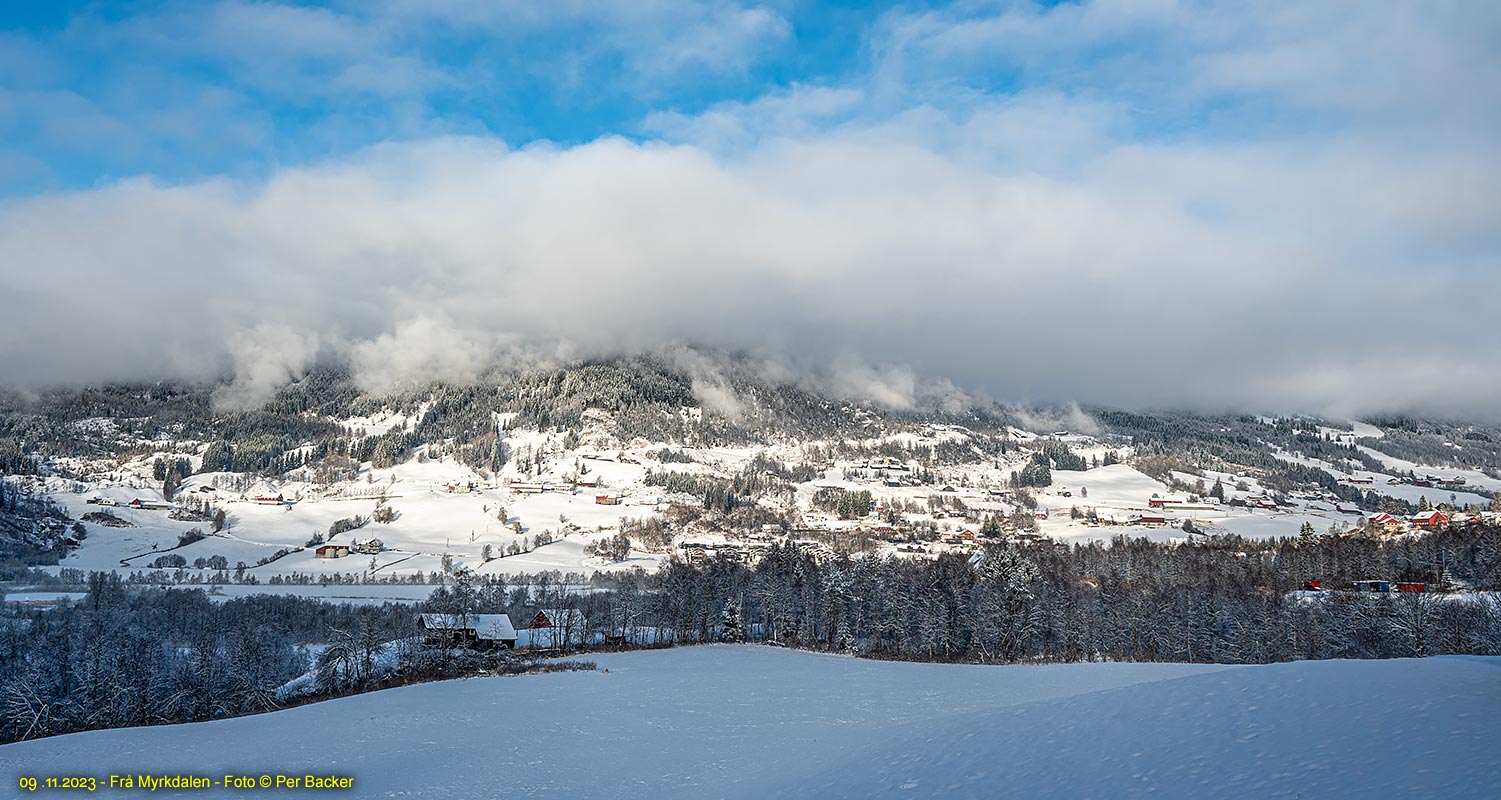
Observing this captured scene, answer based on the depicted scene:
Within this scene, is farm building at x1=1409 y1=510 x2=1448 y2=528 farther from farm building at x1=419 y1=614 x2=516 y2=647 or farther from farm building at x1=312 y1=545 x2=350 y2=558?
farm building at x1=312 y1=545 x2=350 y2=558

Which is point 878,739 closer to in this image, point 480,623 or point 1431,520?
point 480,623

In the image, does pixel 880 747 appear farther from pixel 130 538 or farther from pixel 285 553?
pixel 130 538

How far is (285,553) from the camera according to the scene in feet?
611

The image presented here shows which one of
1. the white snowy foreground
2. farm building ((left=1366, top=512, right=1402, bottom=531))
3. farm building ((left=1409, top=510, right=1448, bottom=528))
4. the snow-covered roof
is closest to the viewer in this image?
→ the white snowy foreground

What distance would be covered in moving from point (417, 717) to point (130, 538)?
684 feet

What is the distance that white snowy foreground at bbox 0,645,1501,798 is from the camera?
49.2 feet

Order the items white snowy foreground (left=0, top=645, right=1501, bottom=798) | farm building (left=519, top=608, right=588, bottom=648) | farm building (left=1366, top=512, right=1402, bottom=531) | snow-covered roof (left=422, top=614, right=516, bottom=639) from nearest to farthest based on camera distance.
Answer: white snowy foreground (left=0, top=645, right=1501, bottom=798), snow-covered roof (left=422, top=614, right=516, bottom=639), farm building (left=519, top=608, right=588, bottom=648), farm building (left=1366, top=512, right=1402, bottom=531)

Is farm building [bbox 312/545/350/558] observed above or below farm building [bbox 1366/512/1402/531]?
below

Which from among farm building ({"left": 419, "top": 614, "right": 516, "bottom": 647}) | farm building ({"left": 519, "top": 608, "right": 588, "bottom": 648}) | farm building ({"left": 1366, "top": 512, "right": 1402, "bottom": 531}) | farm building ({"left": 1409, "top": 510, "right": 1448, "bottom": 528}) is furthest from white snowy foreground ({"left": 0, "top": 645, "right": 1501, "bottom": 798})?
farm building ({"left": 1366, "top": 512, "right": 1402, "bottom": 531})

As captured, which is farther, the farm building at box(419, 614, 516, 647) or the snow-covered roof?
the snow-covered roof

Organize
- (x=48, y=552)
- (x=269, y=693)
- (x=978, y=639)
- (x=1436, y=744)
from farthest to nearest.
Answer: (x=48, y=552)
(x=978, y=639)
(x=269, y=693)
(x=1436, y=744)

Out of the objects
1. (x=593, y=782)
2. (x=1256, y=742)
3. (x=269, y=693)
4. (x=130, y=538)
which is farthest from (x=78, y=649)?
(x=130, y=538)

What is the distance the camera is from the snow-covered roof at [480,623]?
3263 inches

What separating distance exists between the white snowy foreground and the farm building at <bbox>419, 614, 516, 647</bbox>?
19088 mm
